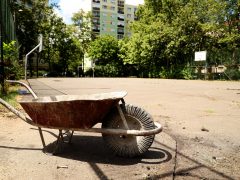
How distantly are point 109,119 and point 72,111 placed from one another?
1.67 ft

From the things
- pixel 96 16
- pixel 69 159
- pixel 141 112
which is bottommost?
pixel 69 159

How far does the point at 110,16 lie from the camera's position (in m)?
103

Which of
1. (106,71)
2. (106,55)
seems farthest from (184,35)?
(106,55)

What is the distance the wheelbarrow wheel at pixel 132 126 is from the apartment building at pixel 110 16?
95.7 meters

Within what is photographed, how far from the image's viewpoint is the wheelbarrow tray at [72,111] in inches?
155

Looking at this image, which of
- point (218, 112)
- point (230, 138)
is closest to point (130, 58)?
point (218, 112)

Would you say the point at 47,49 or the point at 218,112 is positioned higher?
the point at 47,49

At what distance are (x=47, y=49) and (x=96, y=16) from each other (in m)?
48.4

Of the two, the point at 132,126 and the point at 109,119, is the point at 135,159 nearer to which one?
the point at 132,126

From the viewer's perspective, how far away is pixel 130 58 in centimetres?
4466

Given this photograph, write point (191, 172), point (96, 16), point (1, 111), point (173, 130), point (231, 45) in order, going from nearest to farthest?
1. point (191, 172)
2. point (173, 130)
3. point (1, 111)
4. point (231, 45)
5. point (96, 16)

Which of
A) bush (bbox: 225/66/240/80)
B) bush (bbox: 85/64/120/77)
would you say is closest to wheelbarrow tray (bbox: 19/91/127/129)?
bush (bbox: 225/66/240/80)

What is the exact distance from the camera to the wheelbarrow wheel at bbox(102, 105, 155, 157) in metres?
4.17

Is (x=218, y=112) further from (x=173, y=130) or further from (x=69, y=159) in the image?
(x=69, y=159)
